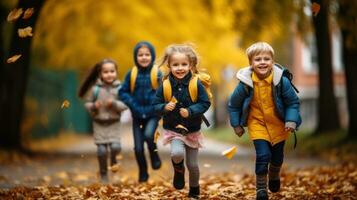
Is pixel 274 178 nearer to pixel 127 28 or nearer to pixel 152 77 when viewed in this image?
pixel 152 77

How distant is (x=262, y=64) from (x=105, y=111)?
355cm

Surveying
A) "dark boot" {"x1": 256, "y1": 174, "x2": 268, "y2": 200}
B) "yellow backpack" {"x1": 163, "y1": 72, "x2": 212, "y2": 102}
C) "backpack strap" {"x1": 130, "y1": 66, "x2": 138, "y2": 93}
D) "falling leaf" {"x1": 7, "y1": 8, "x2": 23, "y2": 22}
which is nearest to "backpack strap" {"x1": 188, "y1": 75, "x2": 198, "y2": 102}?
"yellow backpack" {"x1": 163, "y1": 72, "x2": 212, "y2": 102}

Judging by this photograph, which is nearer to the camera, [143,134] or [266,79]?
[266,79]

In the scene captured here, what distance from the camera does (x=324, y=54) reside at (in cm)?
1983

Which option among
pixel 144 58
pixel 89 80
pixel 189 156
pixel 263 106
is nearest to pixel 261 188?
pixel 263 106

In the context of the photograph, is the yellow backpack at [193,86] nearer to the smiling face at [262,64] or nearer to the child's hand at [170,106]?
the child's hand at [170,106]

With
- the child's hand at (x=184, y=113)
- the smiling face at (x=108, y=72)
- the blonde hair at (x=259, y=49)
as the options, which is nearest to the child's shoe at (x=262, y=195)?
the child's hand at (x=184, y=113)

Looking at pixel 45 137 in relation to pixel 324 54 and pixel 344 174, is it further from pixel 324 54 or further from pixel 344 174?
pixel 344 174

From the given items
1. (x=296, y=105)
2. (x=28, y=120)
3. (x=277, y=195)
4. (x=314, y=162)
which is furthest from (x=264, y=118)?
(x=28, y=120)

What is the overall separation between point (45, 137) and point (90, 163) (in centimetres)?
1126

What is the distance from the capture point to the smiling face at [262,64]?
7.39m

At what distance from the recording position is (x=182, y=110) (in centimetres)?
764

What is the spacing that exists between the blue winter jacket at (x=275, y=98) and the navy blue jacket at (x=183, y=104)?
0.36m

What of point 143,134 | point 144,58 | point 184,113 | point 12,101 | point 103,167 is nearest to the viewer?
point 184,113
